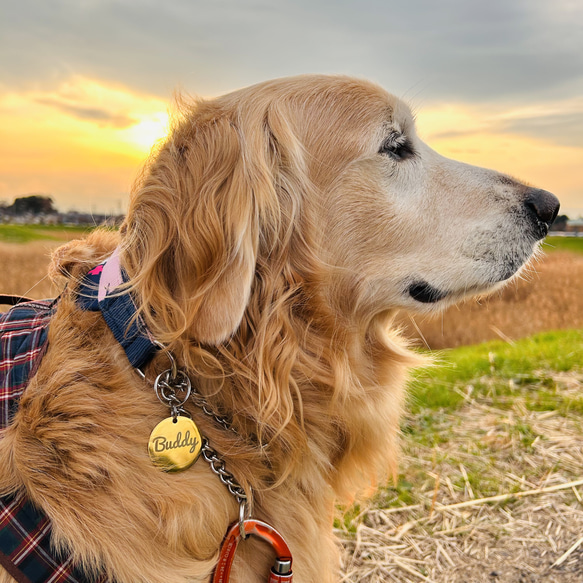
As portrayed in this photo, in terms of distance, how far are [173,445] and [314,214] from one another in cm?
94

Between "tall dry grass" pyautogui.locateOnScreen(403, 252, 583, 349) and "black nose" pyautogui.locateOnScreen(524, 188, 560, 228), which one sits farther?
"tall dry grass" pyautogui.locateOnScreen(403, 252, 583, 349)

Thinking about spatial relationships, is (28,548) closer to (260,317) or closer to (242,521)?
(242,521)

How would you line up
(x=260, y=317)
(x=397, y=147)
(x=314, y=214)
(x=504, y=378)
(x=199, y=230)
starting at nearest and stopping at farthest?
(x=199, y=230), (x=260, y=317), (x=314, y=214), (x=397, y=147), (x=504, y=378)

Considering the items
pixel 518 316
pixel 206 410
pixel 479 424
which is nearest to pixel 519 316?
pixel 518 316

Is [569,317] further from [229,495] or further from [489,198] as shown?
[229,495]

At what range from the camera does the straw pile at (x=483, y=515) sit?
259 cm

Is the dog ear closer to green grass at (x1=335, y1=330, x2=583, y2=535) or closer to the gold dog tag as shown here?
the gold dog tag

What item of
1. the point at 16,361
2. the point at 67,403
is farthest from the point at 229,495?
the point at 16,361

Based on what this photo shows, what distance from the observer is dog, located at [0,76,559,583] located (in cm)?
156

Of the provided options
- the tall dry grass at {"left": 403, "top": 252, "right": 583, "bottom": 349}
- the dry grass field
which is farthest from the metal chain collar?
the tall dry grass at {"left": 403, "top": 252, "right": 583, "bottom": 349}

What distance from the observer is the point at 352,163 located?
206 centimetres

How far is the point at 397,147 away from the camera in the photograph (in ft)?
7.15

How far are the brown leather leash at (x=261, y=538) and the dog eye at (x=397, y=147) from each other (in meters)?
1.42

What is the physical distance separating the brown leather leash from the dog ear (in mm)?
564
